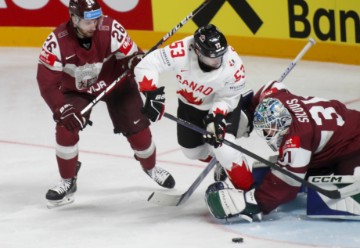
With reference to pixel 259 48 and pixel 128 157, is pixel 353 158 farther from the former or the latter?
pixel 259 48

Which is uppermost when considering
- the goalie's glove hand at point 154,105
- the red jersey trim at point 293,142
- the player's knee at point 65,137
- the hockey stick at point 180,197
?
the goalie's glove hand at point 154,105

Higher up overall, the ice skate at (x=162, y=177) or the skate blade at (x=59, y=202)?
the skate blade at (x=59, y=202)

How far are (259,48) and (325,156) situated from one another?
156 inches

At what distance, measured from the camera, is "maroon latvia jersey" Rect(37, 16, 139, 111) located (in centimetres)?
477

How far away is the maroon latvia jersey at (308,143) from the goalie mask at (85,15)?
0.97 meters

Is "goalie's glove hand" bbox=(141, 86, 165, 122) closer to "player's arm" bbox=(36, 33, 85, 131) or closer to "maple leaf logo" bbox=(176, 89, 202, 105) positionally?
"maple leaf logo" bbox=(176, 89, 202, 105)

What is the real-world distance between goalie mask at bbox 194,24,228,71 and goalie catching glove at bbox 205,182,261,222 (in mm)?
601

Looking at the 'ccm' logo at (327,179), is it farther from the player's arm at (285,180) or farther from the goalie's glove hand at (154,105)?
the goalie's glove hand at (154,105)

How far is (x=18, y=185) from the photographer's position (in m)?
5.34

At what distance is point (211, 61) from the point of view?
4.53 meters

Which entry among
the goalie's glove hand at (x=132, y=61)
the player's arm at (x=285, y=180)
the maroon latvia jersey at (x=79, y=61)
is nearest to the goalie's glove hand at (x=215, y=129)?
the player's arm at (x=285, y=180)

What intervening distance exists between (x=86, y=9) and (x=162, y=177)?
3.40ft

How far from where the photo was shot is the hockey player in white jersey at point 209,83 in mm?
4500

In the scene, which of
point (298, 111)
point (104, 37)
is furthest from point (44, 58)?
point (298, 111)
